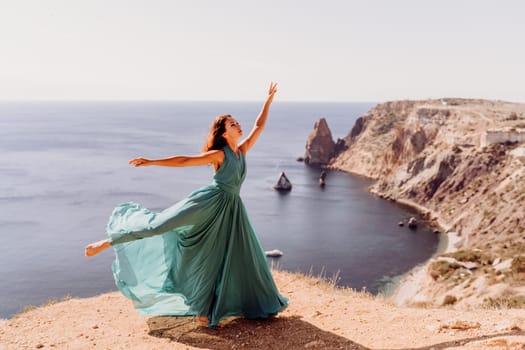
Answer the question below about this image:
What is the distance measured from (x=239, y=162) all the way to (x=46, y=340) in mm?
3615

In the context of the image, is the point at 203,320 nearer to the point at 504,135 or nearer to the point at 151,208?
the point at 151,208

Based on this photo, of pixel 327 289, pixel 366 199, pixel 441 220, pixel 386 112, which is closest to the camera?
pixel 327 289

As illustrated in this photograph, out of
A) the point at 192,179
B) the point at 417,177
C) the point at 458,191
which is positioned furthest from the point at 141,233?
the point at 192,179

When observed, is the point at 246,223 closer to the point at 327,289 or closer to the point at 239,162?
the point at 239,162

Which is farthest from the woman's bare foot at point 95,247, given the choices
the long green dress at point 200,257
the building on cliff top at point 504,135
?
the building on cliff top at point 504,135

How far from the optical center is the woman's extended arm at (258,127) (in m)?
7.31

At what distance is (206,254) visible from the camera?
6684 millimetres

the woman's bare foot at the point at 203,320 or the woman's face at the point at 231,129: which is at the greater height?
the woman's face at the point at 231,129

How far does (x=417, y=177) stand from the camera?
2869 inches

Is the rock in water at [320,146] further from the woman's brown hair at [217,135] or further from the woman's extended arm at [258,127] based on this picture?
the woman's brown hair at [217,135]

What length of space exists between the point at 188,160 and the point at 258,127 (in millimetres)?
1734

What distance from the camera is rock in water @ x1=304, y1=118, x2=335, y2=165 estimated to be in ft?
364

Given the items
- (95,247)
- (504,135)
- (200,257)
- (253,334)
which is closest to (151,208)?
(504,135)

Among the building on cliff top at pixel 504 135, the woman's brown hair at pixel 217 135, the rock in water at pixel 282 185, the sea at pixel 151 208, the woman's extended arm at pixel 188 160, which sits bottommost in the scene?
the sea at pixel 151 208
